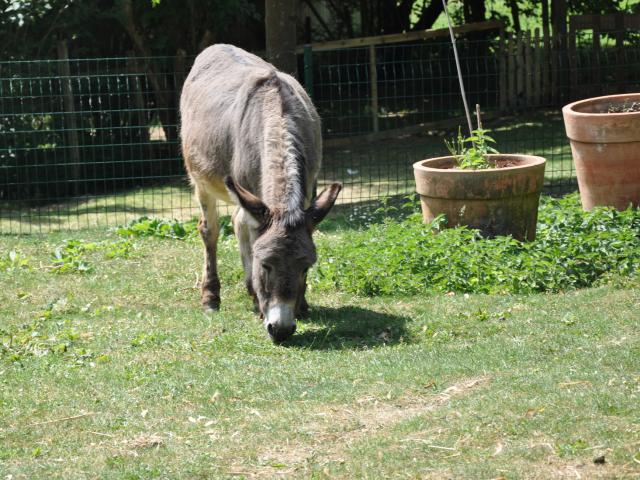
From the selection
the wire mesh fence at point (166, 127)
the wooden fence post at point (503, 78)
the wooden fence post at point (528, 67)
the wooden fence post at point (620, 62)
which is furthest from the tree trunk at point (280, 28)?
the wooden fence post at point (503, 78)

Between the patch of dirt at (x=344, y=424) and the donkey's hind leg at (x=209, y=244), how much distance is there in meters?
2.65

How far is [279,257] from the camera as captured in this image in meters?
5.73

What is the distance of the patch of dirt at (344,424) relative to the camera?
4275mm

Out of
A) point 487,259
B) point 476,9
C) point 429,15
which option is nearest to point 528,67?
point 476,9

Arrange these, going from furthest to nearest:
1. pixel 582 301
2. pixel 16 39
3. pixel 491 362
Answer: pixel 16 39, pixel 582 301, pixel 491 362

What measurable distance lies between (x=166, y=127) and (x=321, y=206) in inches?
289

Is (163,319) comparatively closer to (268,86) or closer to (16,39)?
(268,86)

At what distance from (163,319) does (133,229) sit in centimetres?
307

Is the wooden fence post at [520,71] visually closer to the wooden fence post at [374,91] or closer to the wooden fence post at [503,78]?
the wooden fence post at [503,78]

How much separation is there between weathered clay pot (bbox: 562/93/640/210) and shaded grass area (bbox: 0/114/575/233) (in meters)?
2.46

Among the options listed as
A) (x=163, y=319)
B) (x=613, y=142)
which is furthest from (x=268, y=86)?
(x=613, y=142)

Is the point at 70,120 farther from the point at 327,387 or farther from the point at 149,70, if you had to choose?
the point at 327,387

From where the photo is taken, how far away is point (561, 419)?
4.39 meters

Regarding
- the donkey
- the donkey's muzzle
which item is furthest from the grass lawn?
the donkey
